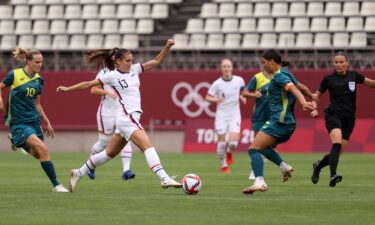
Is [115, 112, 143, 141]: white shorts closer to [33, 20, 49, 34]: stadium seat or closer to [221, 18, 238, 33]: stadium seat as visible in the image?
[221, 18, 238, 33]: stadium seat

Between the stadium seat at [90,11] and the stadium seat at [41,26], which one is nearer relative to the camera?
the stadium seat at [90,11]

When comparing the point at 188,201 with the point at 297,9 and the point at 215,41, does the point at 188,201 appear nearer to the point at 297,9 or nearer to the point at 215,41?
the point at 215,41

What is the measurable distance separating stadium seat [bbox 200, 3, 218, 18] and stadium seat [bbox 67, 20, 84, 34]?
473 centimetres

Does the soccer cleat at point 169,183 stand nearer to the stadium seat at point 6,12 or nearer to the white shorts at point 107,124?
the white shorts at point 107,124

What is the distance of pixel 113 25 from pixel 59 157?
9.50m

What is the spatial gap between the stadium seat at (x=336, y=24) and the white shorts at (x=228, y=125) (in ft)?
39.9

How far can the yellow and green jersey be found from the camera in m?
14.9

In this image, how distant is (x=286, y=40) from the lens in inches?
1298

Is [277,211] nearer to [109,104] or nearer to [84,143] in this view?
[109,104]

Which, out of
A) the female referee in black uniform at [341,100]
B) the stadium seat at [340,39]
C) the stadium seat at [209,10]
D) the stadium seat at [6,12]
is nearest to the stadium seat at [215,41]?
the stadium seat at [209,10]

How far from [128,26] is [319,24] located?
7.22 m

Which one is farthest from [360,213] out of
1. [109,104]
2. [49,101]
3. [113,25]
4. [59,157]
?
[113,25]

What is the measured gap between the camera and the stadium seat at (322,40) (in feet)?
109

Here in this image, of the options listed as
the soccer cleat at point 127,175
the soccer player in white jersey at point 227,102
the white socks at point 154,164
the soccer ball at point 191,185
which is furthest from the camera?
the soccer player in white jersey at point 227,102
